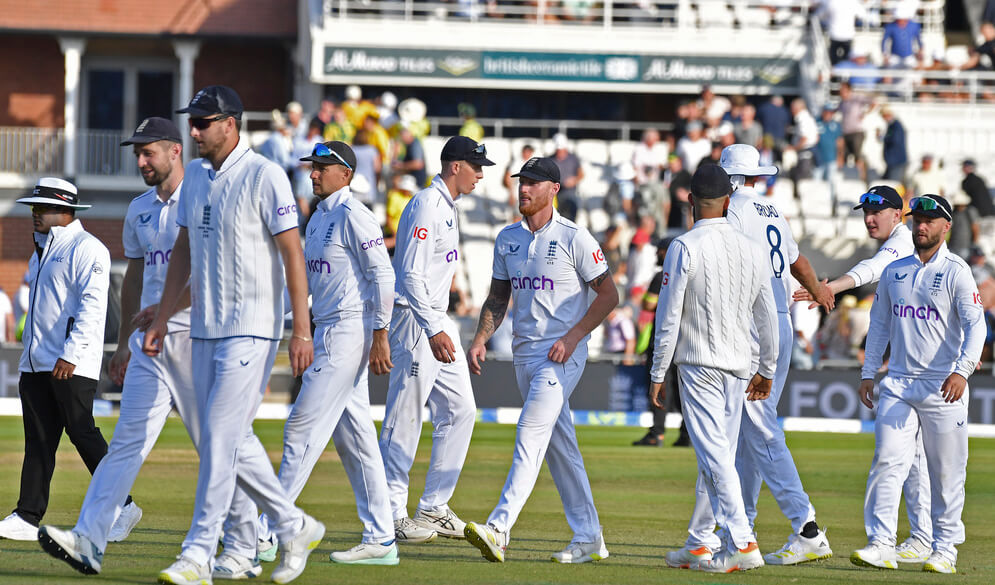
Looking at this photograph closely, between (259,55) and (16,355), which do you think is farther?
(259,55)

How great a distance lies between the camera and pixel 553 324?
376 inches

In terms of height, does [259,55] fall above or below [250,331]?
above

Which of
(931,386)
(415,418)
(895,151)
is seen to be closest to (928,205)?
(931,386)

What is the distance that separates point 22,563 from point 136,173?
94.2 ft

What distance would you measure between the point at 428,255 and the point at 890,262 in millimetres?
3050

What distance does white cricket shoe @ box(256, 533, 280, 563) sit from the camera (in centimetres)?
899

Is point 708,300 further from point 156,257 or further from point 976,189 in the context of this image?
point 976,189

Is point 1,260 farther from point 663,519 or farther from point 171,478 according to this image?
point 663,519

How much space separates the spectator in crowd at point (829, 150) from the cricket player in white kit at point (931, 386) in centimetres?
1868

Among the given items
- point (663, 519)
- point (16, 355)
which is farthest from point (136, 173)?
point (663, 519)

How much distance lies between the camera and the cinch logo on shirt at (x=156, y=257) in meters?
8.91

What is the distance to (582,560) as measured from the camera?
9289 millimetres

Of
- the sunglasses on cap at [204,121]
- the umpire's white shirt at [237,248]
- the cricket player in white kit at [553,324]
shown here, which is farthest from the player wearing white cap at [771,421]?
the sunglasses on cap at [204,121]

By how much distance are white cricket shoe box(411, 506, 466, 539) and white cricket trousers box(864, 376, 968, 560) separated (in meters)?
2.66
